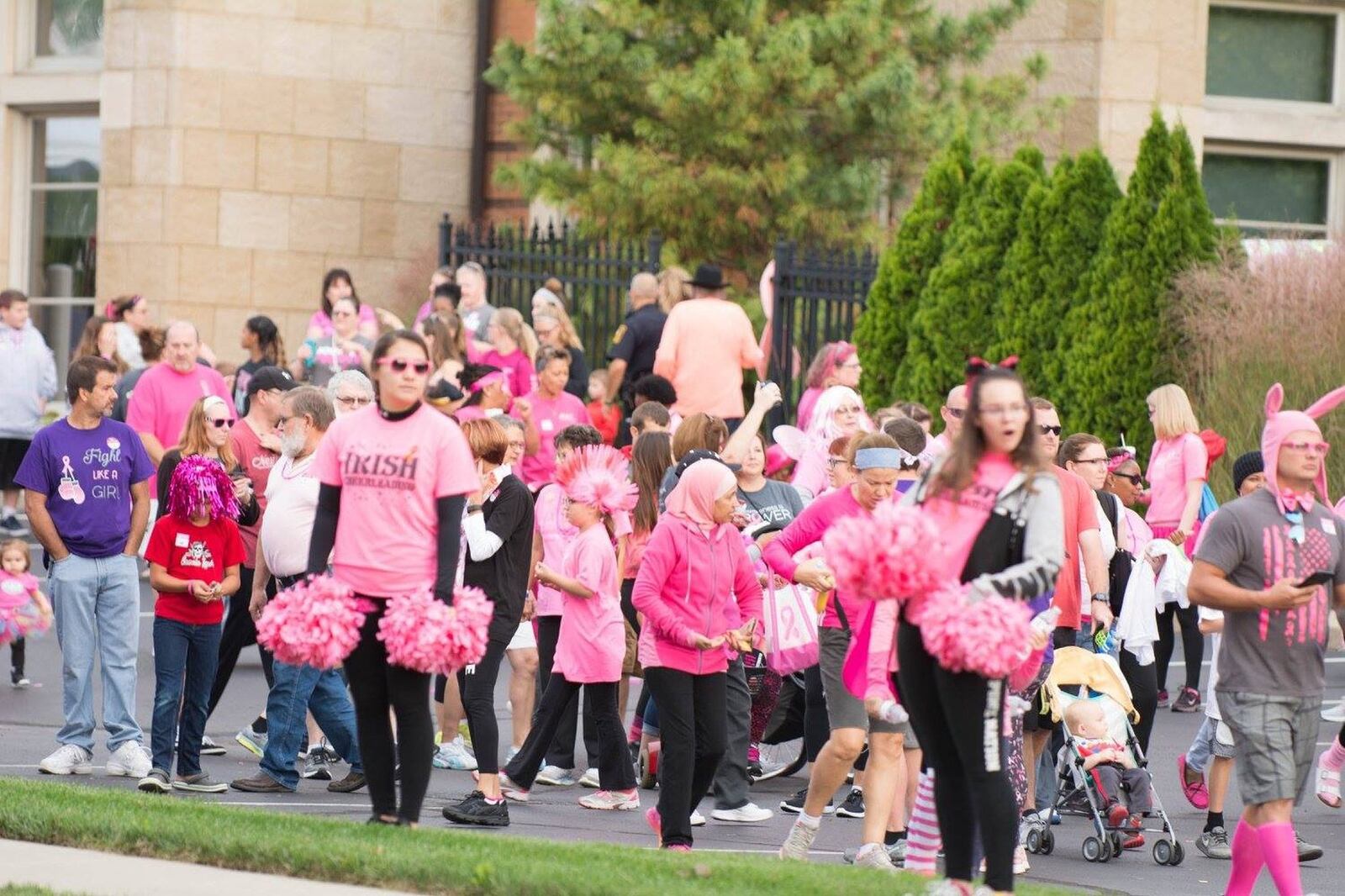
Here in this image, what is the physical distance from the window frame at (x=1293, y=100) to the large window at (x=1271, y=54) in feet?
0.07

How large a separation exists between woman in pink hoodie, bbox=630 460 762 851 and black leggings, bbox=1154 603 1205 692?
17.7 feet

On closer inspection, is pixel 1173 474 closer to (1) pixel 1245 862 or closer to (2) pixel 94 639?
(1) pixel 1245 862

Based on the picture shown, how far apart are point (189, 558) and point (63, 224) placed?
1645 cm

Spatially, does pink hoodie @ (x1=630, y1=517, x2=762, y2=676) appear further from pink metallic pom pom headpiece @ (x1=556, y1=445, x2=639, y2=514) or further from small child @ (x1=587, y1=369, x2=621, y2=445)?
small child @ (x1=587, y1=369, x2=621, y2=445)

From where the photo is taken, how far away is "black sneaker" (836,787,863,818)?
10.3 metres

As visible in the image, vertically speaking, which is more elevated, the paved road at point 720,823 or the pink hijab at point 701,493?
the pink hijab at point 701,493

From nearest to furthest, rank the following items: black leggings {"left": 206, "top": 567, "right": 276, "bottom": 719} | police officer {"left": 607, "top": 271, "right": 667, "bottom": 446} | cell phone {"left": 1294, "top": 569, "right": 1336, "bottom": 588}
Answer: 1. cell phone {"left": 1294, "top": 569, "right": 1336, "bottom": 588}
2. black leggings {"left": 206, "top": 567, "right": 276, "bottom": 719}
3. police officer {"left": 607, "top": 271, "right": 667, "bottom": 446}

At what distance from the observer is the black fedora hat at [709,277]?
16.4 metres

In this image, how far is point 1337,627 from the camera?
1027 cm

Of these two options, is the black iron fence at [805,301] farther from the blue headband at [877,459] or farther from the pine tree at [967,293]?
the blue headband at [877,459]

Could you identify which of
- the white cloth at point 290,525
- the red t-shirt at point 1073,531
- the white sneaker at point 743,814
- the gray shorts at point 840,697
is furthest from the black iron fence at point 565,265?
the gray shorts at point 840,697

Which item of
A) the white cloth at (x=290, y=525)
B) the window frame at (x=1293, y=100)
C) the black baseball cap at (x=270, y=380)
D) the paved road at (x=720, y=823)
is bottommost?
the paved road at (x=720, y=823)

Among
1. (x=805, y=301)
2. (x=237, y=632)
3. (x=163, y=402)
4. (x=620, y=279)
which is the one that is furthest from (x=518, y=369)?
(x=237, y=632)

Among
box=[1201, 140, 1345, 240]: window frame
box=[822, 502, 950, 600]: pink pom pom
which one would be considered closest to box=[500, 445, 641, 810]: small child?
box=[822, 502, 950, 600]: pink pom pom
